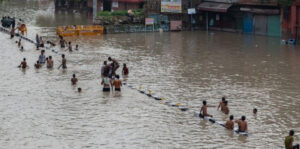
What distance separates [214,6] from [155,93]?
27.3m

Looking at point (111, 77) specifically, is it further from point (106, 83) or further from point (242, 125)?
point (242, 125)

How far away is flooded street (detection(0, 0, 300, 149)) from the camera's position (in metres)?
21.3

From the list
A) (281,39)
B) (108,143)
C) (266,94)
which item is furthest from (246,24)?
(108,143)

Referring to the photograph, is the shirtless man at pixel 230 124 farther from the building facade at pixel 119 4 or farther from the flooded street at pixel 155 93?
the building facade at pixel 119 4

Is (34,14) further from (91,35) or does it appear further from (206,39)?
(206,39)

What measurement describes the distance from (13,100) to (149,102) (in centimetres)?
646

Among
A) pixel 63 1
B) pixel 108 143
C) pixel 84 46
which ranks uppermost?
pixel 63 1

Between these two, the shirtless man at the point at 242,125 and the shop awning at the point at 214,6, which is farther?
the shop awning at the point at 214,6

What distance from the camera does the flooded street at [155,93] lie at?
21.3 meters

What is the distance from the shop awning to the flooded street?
22.6ft

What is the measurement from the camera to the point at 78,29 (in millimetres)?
49531

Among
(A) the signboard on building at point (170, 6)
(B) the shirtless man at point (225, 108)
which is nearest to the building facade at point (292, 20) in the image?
(A) the signboard on building at point (170, 6)

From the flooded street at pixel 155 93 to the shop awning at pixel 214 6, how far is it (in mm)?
6903

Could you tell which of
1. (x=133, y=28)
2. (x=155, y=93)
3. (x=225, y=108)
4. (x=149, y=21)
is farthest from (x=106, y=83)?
→ (x=149, y=21)
